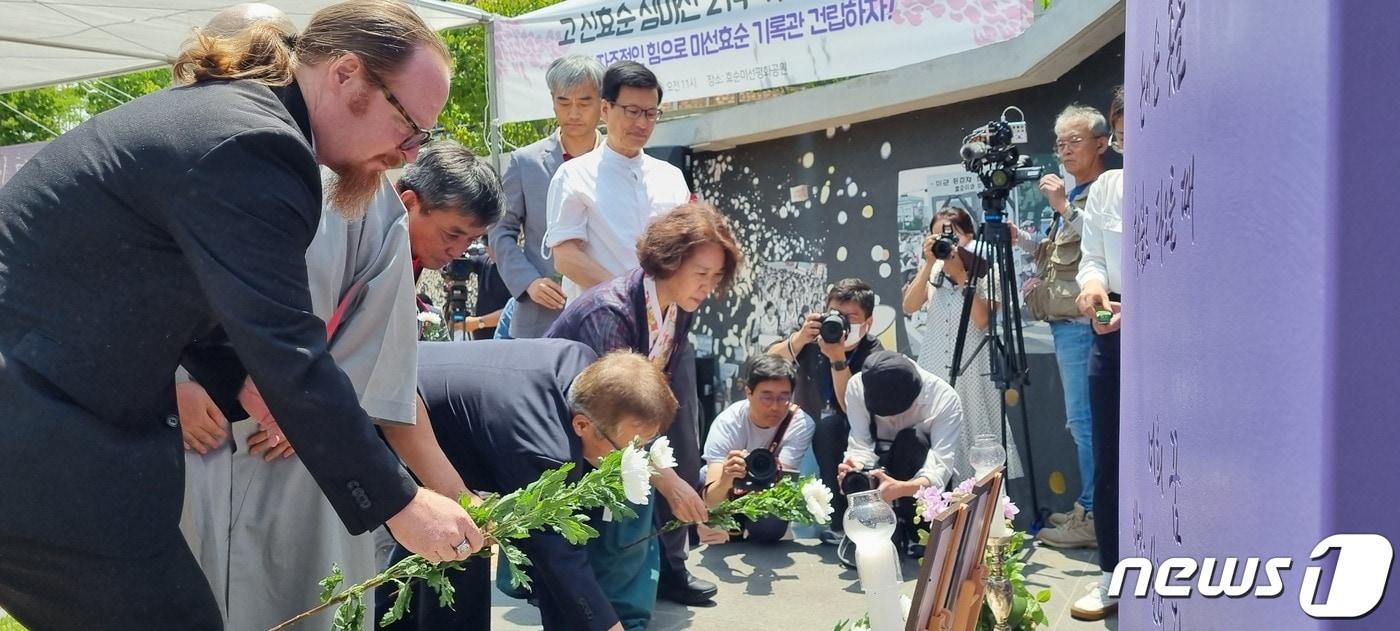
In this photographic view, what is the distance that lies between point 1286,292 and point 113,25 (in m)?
7.33

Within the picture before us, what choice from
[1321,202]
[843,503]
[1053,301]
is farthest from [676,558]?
[1321,202]

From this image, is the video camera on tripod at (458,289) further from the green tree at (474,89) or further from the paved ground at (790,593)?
the green tree at (474,89)

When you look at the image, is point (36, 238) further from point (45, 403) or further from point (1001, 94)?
point (1001, 94)

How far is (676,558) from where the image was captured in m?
4.59

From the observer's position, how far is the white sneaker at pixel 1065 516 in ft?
16.5

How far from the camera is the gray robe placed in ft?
7.92

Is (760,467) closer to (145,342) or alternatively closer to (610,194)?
(610,194)

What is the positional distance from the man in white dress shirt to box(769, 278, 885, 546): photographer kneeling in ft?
4.95

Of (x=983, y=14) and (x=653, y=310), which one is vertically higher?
(x=983, y=14)

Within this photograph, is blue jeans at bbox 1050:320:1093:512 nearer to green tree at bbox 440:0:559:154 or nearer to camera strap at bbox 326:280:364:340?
camera strap at bbox 326:280:364:340

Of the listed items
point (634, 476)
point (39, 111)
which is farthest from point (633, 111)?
point (39, 111)

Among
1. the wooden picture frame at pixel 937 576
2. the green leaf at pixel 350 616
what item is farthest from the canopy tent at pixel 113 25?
the wooden picture frame at pixel 937 576

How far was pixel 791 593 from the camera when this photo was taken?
15.5ft

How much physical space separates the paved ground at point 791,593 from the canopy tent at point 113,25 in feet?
10.2
